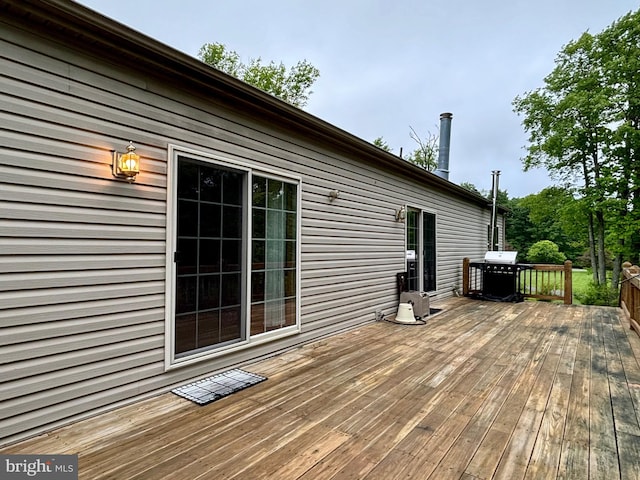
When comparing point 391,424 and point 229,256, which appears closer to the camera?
point 391,424

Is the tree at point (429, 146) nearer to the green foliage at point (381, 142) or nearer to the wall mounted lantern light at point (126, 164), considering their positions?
the green foliage at point (381, 142)

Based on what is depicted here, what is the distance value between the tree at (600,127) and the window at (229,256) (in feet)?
31.8

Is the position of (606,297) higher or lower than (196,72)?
lower

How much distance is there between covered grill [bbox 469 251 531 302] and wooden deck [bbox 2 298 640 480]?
367 centimetres

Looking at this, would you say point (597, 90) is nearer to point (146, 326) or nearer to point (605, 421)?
point (605, 421)

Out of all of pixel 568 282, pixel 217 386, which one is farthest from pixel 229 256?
pixel 568 282

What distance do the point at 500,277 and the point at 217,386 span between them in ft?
22.8

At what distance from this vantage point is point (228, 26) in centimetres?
1423

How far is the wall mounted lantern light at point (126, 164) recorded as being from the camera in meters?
2.38

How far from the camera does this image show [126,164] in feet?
7.81

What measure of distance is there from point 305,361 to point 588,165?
11.1 meters

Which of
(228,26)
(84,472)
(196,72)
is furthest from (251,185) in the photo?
(228,26)

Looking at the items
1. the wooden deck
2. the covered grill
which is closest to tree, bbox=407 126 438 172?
the covered grill

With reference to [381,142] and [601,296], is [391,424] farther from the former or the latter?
[381,142]
